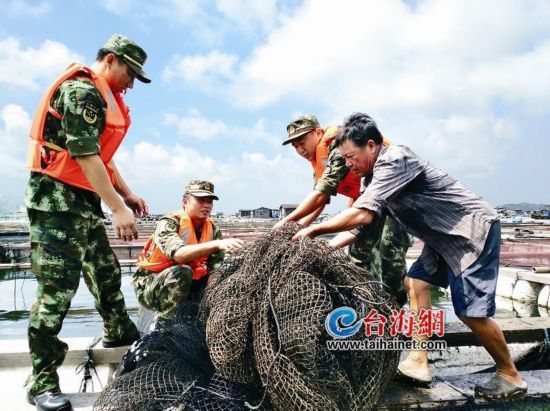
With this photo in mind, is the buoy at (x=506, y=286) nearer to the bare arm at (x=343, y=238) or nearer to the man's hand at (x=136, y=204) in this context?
the bare arm at (x=343, y=238)

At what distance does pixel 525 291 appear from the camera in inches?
442

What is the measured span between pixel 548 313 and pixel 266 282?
35.4ft

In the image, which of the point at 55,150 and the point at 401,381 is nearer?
the point at 55,150

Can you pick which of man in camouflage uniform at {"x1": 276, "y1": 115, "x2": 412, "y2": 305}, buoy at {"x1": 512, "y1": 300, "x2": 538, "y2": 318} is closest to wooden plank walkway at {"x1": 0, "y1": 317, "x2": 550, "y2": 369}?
man in camouflage uniform at {"x1": 276, "y1": 115, "x2": 412, "y2": 305}

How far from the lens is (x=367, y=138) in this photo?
119 inches

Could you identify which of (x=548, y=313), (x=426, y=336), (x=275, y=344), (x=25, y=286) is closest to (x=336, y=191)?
(x=426, y=336)

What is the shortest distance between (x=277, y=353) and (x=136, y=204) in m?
2.17

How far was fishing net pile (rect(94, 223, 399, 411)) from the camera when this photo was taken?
231 centimetres

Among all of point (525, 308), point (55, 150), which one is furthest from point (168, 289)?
point (525, 308)

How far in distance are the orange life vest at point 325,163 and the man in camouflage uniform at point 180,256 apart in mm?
1166

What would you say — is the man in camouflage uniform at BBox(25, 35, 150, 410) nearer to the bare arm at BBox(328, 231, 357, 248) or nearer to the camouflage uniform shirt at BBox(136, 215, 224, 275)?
the camouflage uniform shirt at BBox(136, 215, 224, 275)

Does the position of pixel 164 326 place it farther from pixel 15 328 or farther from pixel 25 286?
pixel 25 286

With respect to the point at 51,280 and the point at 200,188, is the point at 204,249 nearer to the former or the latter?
the point at 200,188

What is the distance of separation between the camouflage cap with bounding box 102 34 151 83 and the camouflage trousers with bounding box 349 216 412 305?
2.53m
